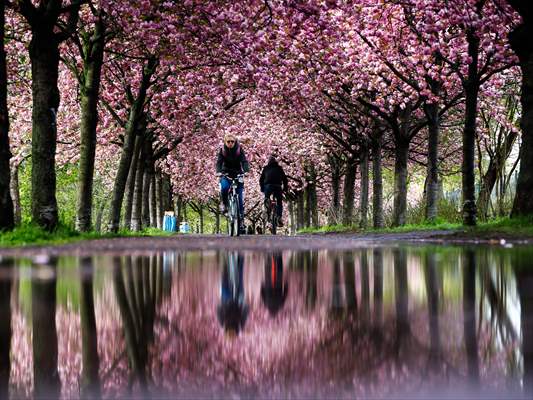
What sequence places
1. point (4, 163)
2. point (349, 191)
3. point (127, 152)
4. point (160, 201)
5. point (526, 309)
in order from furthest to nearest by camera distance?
point (160, 201) < point (349, 191) < point (127, 152) < point (4, 163) < point (526, 309)

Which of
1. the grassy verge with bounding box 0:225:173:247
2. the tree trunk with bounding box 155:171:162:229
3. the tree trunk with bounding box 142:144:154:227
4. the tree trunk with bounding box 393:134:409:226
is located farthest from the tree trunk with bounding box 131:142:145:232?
the grassy verge with bounding box 0:225:173:247

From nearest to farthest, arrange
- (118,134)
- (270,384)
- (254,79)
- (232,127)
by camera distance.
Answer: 1. (270,384)
2. (254,79)
3. (118,134)
4. (232,127)

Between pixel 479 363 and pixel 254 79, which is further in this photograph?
pixel 254 79

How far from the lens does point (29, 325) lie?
2258 millimetres

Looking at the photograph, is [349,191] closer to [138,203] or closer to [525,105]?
[138,203]

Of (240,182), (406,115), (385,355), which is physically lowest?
(385,355)

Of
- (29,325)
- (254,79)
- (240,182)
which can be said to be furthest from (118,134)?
(29,325)

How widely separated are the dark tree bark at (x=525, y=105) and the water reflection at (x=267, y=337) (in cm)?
950

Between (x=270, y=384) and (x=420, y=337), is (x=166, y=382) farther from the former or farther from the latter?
(x=420, y=337)

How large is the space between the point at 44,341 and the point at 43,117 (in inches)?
498

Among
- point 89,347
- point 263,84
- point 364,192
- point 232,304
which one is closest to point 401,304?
point 232,304

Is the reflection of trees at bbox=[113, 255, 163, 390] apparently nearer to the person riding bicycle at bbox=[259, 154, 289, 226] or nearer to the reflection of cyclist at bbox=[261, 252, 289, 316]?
the reflection of cyclist at bbox=[261, 252, 289, 316]

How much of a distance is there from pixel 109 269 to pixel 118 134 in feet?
93.3

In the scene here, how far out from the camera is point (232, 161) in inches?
671
